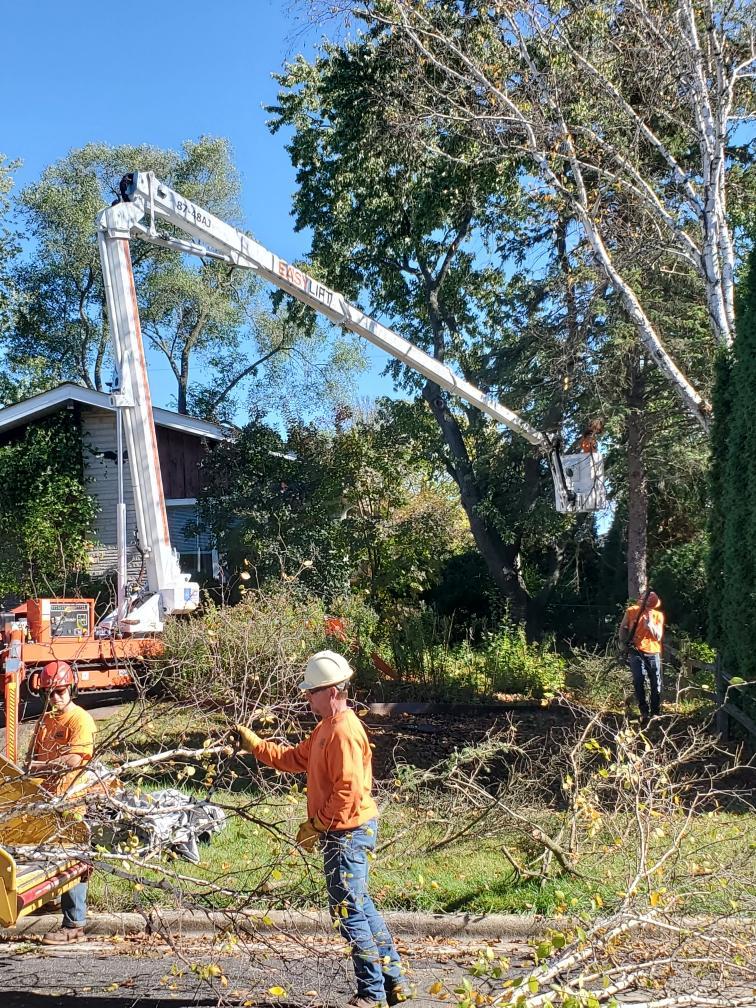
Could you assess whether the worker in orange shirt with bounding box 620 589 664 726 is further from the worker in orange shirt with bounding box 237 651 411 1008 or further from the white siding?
the white siding

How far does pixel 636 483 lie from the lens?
13.8 meters

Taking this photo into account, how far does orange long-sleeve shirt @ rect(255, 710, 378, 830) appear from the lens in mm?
4125

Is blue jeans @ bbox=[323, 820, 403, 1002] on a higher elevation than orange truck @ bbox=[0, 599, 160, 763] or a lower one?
lower

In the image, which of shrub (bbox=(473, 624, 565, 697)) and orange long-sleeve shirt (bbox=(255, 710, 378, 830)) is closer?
orange long-sleeve shirt (bbox=(255, 710, 378, 830))

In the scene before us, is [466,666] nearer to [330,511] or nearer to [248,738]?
[330,511]

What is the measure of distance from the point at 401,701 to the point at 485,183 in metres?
9.61

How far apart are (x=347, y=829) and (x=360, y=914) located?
1.20 feet

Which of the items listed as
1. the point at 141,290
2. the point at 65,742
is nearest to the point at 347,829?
the point at 65,742

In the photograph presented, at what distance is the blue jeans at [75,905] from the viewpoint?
5281 mm

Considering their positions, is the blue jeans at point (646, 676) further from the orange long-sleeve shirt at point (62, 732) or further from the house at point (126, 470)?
the house at point (126, 470)

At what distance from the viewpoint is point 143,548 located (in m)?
10.0

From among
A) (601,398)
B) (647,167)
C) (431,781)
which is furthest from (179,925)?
(647,167)

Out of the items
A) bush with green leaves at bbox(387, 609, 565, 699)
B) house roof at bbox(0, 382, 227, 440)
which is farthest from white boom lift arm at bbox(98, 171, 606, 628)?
house roof at bbox(0, 382, 227, 440)

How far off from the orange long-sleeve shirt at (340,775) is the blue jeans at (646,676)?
6.12 metres
